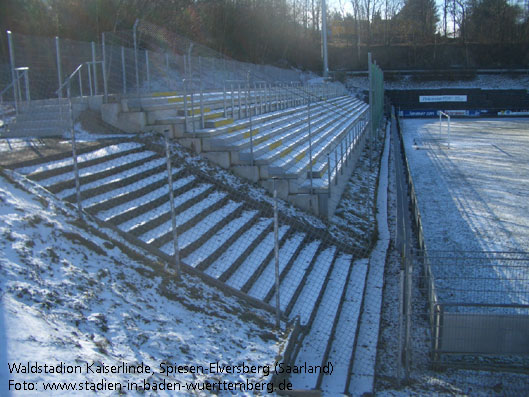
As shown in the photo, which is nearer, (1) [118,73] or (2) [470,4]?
(1) [118,73]

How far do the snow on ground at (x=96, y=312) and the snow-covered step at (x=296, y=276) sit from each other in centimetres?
61

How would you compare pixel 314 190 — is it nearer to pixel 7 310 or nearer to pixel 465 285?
pixel 465 285

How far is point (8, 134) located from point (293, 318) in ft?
21.8

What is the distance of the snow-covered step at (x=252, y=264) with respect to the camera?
6.66m

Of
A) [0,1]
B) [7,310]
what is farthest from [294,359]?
[0,1]

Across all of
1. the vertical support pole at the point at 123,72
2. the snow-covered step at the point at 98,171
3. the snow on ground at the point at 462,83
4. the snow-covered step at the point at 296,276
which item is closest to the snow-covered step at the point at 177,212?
the snow-covered step at the point at 98,171

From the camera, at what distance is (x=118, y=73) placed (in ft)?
38.0

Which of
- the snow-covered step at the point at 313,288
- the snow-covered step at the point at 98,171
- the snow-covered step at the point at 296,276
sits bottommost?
the snow-covered step at the point at 313,288

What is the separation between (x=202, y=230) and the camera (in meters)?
7.34

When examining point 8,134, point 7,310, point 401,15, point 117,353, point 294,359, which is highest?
point 401,15

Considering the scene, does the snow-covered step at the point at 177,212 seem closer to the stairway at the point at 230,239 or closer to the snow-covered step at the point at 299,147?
the stairway at the point at 230,239

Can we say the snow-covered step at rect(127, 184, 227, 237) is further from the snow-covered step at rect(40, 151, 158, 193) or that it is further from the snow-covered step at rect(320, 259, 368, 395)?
the snow-covered step at rect(320, 259, 368, 395)

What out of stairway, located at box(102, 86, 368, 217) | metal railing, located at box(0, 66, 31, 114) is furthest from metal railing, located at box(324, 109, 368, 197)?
metal railing, located at box(0, 66, 31, 114)

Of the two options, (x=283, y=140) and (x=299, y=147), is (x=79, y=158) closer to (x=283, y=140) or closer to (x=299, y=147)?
(x=283, y=140)
